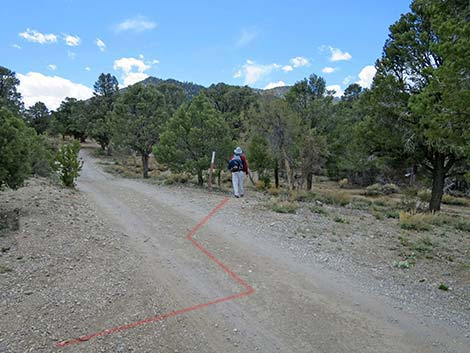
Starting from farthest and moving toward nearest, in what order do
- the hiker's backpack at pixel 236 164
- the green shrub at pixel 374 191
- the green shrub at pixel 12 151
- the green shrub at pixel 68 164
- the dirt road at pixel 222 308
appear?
the green shrub at pixel 374 191, the green shrub at pixel 68 164, the hiker's backpack at pixel 236 164, the green shrub at pixel 12 151, the dirt road at pixel 222 308

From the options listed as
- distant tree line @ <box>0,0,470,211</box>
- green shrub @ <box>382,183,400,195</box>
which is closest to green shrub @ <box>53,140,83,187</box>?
distant tree line @ <box>0,0,470,211</box>

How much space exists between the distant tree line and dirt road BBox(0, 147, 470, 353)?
3.82 metres

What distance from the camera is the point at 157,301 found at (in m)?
4.69

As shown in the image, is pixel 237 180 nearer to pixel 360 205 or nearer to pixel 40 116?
pixel 360 205

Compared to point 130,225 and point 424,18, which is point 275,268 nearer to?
point 130,225

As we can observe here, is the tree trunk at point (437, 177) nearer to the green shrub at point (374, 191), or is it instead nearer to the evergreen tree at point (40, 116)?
the green shrub at point (374, 191)

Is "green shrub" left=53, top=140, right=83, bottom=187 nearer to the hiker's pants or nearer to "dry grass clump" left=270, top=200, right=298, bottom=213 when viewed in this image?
the hiker's pants

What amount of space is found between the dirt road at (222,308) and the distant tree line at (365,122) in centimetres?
382

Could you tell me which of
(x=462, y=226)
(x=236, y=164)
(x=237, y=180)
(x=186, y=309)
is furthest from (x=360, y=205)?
(x=186, y=309)

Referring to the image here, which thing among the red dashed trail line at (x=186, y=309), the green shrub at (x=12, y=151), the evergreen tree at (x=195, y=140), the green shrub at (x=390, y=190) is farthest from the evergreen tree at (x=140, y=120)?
the red dashed trail line at (x=186, y=309)

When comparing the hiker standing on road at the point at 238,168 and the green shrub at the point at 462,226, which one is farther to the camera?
the hiker standing on road at the point at 238,168

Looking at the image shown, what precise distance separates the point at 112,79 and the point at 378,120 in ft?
169

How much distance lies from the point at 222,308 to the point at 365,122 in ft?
43.6

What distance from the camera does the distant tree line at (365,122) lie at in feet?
21.2
